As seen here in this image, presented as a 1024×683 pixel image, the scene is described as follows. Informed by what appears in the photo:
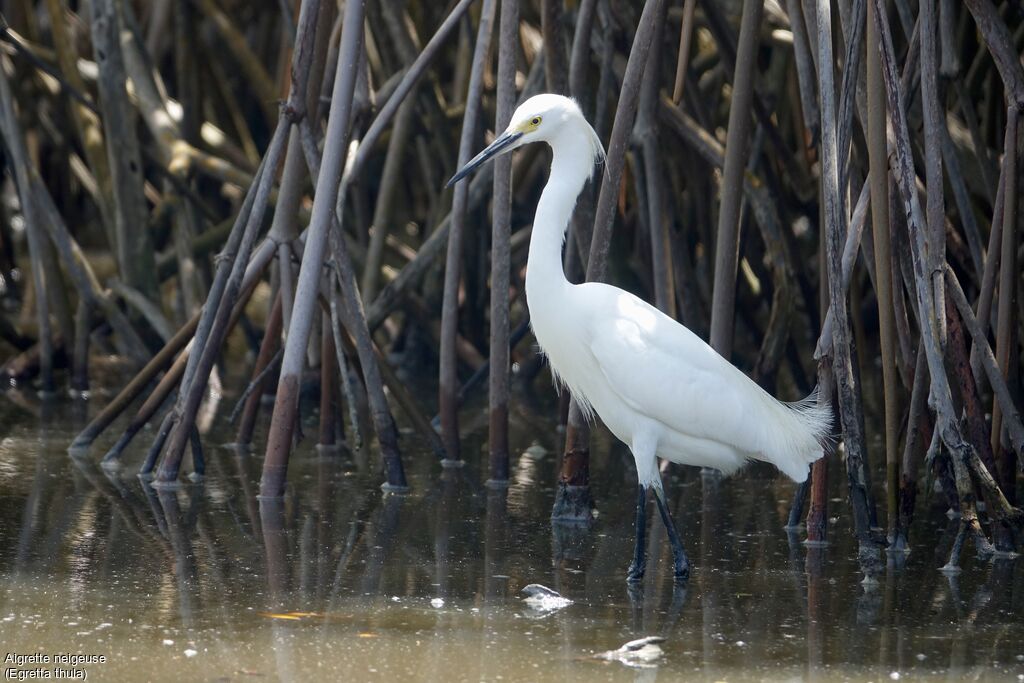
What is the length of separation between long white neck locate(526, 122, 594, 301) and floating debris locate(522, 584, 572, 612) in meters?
1.12

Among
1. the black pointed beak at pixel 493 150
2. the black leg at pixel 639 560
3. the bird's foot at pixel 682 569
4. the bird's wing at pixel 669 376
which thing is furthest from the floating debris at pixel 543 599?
the black pointed beak at pixel 493 150

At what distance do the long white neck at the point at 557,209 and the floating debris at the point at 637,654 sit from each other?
154 cm

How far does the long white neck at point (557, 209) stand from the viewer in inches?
185

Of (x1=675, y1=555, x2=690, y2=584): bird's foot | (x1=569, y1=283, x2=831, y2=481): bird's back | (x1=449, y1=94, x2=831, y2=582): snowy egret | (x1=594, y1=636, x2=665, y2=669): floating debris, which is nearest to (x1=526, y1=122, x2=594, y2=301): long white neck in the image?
(x1=449, y1=94, x2=831, y2=582): snowy egret

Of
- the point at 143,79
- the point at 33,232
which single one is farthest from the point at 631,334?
the point at 143,79

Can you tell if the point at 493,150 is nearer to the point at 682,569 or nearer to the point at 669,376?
the point at 669,376

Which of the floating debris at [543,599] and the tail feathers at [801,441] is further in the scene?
the tail feathers at [801,441]

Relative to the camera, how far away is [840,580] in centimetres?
444

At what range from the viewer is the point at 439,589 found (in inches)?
166

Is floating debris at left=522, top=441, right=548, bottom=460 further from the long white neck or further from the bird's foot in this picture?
the bird's foot

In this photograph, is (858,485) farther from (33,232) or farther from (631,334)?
(33,232)

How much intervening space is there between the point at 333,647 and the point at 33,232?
5.19m

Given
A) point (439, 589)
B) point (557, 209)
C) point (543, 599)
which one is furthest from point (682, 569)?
point (557, 209)

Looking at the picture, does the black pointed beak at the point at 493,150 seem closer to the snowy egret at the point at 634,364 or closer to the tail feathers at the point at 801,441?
the snowy egret at the point at 634,364
